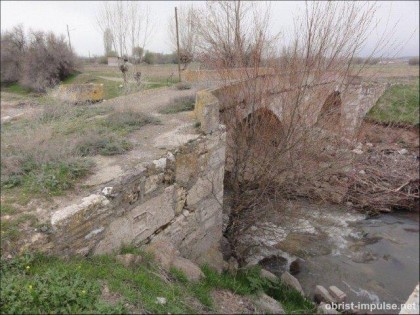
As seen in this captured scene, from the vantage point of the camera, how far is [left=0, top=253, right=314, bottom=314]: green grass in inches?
89.9

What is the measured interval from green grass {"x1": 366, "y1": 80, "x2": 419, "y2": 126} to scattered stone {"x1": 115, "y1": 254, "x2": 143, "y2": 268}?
1085 centimetres

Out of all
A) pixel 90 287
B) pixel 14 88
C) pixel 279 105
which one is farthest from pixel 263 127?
pixel 14 88

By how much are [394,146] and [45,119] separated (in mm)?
8943

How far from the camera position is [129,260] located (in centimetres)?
315

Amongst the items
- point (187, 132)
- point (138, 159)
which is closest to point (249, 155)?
point (187, 132)

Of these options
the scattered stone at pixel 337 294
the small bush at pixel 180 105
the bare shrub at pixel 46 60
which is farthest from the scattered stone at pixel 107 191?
the bare shrub at pixel 46 60

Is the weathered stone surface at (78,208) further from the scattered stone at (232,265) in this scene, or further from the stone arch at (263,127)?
the stone arch at (263,127)

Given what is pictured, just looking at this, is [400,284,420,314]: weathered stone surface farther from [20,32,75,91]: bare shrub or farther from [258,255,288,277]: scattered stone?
[20,32,75,91]: bare shrub

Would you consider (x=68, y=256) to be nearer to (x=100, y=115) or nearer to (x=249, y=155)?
(x=249, y=155)

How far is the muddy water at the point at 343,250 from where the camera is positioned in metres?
5.76

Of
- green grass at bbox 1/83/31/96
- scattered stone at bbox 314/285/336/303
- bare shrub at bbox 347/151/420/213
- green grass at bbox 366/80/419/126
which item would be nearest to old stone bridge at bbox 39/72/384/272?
scattered stone at bbox 314/285/336/303

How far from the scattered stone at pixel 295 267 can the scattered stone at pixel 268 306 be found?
2.26 m

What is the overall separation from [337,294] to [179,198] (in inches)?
122

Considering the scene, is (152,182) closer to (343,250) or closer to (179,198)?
(179,198)
